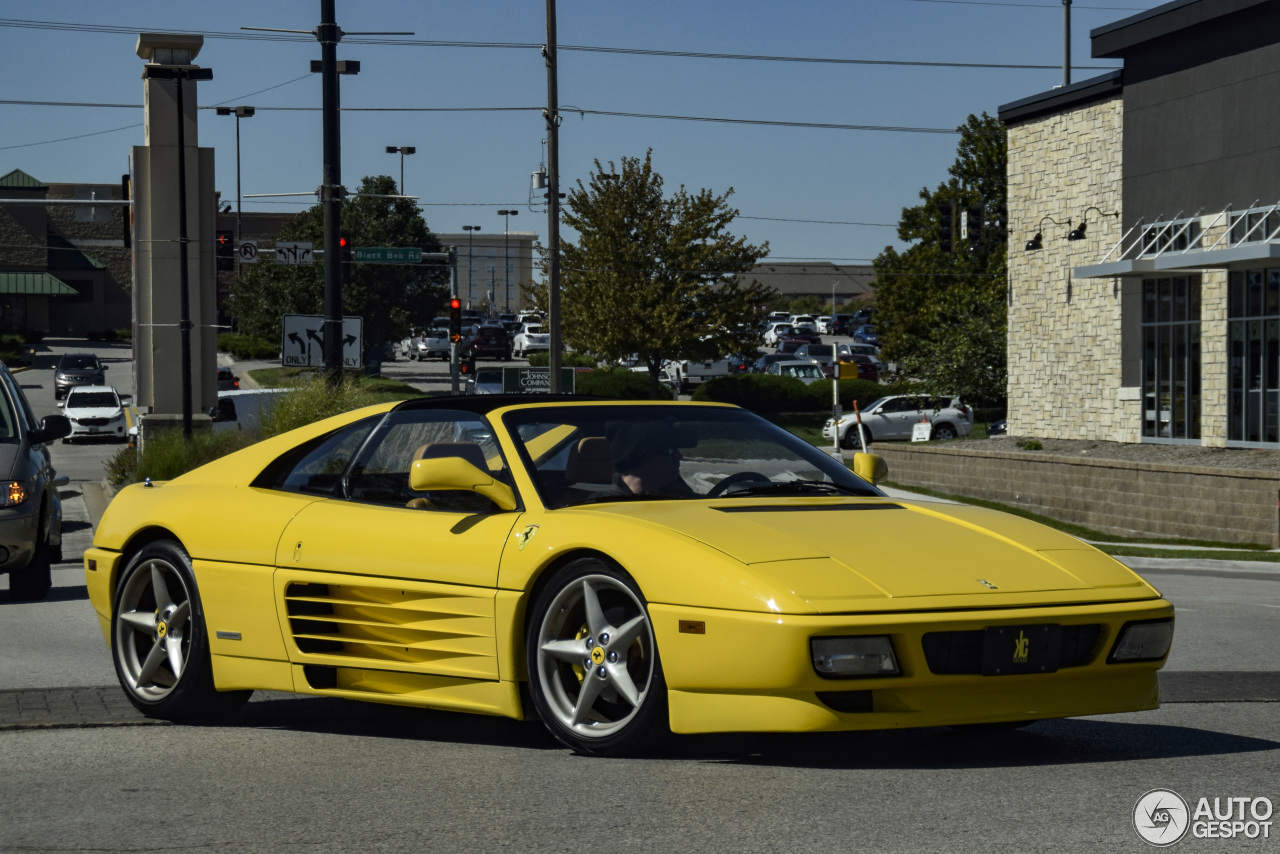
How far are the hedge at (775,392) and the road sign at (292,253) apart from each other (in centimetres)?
2889

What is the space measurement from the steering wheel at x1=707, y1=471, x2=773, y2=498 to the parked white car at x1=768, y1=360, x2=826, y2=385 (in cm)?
5638

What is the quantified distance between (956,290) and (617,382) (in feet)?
42.2

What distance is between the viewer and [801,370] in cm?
6456

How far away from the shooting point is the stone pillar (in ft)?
97.0

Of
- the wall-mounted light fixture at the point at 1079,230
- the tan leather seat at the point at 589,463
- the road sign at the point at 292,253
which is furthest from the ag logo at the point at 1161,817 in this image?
the wall-mounted light fixture at the point at 1079,230

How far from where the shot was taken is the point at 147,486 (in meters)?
7.20

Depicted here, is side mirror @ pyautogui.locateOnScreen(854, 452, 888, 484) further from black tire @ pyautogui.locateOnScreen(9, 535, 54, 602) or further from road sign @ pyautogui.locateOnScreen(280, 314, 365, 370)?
road sign @ pyautogui.locateOnScreen(280, 314, 365, 370)

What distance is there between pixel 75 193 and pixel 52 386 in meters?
41.5

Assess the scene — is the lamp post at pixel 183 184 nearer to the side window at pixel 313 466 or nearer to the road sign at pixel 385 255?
the road sign at pixel 385 255

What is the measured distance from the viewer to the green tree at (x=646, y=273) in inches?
2121

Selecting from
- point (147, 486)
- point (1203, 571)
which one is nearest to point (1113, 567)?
point (147, 486)

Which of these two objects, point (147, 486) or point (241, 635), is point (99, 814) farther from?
point (147, 486)

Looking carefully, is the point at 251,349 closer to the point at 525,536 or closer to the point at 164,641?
the point at 164,641

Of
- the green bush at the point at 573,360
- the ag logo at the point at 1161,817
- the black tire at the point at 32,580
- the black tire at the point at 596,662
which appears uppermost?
the green bush at the point at 573,360
